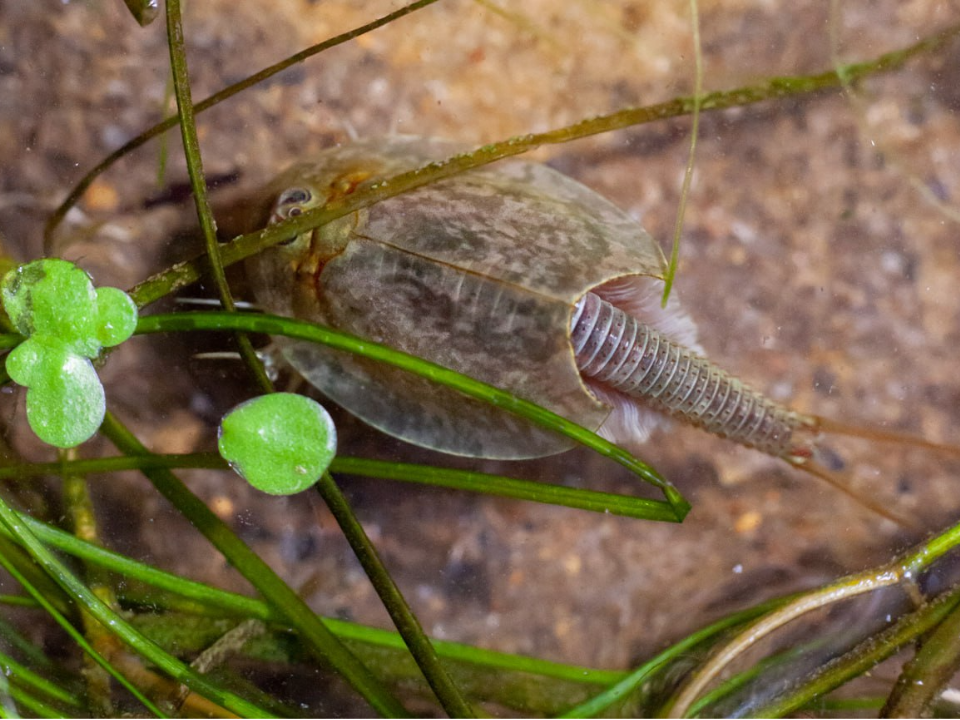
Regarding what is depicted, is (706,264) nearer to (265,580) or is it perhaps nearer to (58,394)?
(265,580)

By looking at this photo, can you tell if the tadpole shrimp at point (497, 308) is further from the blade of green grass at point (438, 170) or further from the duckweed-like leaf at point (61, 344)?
the duckweed-like leaf at point (61, 344)

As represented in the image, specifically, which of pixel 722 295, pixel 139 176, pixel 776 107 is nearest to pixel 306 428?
pixel 139 176

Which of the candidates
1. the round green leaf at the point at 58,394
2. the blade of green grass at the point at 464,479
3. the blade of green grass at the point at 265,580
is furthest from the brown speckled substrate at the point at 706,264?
the round green leaf at the point at 58,394

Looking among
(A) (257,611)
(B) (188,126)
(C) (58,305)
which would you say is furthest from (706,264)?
(C) (58,305)

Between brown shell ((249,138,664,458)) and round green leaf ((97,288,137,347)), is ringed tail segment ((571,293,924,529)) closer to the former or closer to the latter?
brown shell ((249,138,664,458))

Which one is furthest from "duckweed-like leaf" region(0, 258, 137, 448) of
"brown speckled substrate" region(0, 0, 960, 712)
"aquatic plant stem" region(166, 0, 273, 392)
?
"brown speckled substrate" region(0, 0, 960, 712)

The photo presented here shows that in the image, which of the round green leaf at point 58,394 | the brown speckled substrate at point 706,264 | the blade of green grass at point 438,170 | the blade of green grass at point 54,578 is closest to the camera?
the round green leaf at point 58,394
